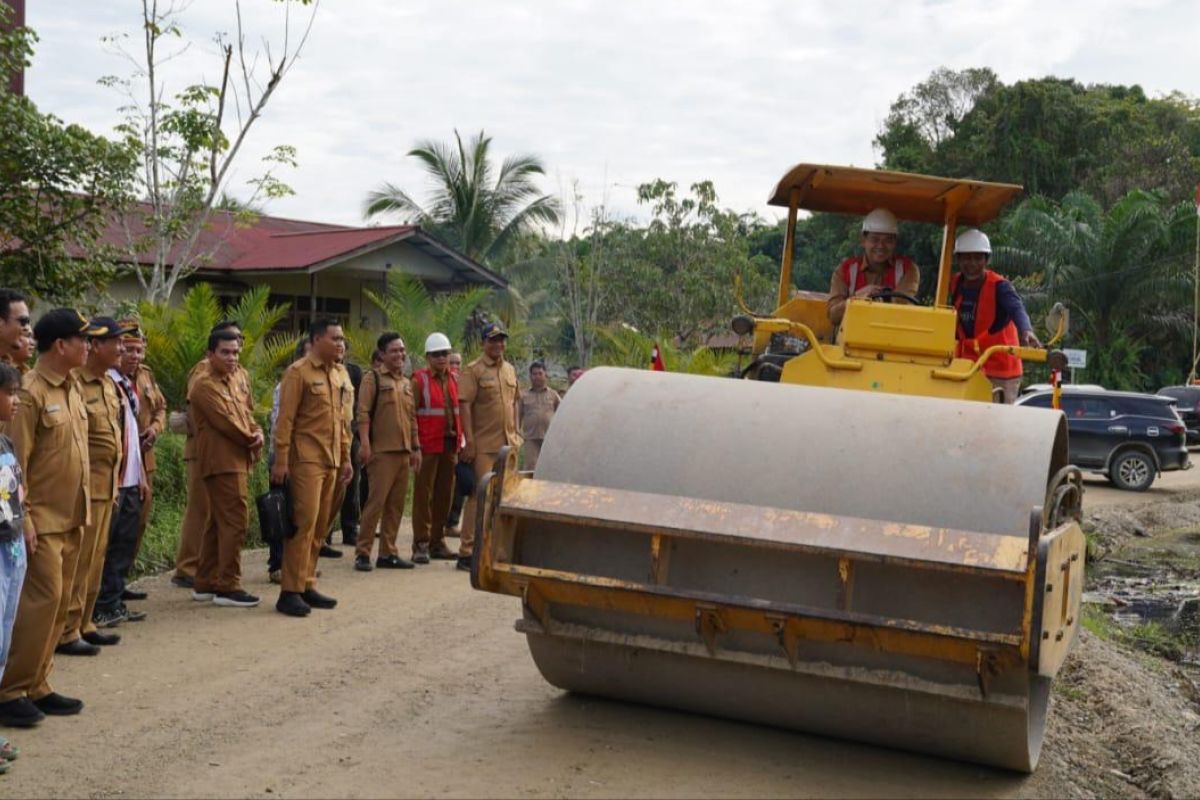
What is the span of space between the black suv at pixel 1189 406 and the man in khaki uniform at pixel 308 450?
26.8m

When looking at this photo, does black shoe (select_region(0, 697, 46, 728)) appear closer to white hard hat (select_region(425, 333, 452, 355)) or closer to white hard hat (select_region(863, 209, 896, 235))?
white hard hat (select_region(863, 209, 896, 235))

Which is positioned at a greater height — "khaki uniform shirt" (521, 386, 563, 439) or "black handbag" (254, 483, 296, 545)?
"khaki uniform shirt" (521, 386, 563, 439)

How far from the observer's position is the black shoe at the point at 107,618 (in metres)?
8.45

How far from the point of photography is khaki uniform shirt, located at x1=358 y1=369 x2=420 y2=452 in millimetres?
11078

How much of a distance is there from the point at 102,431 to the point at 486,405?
4.28 m

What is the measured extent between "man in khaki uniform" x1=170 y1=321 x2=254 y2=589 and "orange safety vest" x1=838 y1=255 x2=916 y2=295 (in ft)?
13.1

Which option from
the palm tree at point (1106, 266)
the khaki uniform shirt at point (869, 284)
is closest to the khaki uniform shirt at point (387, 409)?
the khaki uniform shirt at point (869, 284)

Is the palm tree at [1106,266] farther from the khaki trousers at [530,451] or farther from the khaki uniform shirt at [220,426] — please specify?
the khaki uniform shirt at [220,426]

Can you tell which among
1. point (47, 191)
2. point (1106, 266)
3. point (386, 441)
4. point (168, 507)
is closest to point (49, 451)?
point (386, 441)

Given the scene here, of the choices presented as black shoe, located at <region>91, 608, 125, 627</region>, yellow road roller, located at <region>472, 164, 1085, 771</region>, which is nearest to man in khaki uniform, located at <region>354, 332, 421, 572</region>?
black shoe, located at <region>91, 608, 125, 627</region>

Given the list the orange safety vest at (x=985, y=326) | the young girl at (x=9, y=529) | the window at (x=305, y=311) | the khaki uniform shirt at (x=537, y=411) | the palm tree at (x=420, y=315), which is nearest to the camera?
the young girl at (x=9, y=529)

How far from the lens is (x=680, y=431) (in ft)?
19.1

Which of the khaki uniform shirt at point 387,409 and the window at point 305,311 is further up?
the window at point 305,311

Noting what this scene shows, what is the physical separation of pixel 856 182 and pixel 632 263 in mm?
25715
